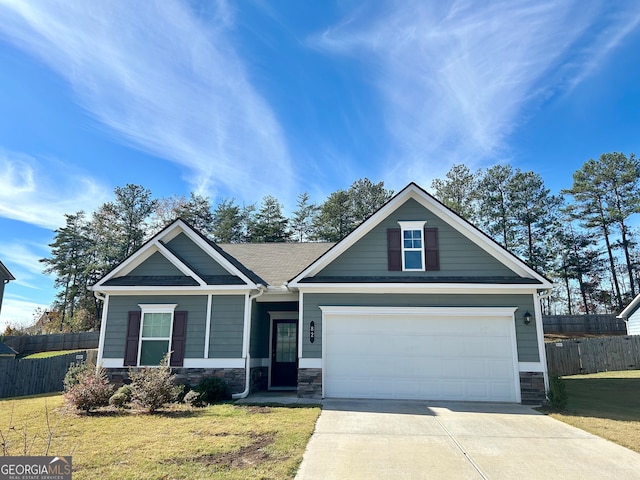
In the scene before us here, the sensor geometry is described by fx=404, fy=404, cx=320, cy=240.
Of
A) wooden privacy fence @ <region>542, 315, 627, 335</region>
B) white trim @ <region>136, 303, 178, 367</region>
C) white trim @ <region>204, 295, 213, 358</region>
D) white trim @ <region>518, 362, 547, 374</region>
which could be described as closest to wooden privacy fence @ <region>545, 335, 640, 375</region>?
white trim @ <region>518, 362, 547, 374</region>

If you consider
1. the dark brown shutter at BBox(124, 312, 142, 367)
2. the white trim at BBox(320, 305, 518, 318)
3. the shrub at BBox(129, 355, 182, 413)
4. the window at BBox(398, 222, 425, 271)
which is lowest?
the shrub at BBox(129, 355, 182, 413)

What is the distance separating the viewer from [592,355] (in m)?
19.0

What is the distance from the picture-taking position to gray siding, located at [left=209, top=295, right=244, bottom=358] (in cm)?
1151

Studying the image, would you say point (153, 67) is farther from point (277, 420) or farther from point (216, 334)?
point (277, 420)

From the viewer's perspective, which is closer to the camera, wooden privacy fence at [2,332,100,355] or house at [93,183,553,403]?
house at [93,183,553,403]

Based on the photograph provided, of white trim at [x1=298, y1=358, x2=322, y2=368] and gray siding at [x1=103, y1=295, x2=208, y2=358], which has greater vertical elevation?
gray siding at [x1=103, y1=295, x2=208, y2=358]

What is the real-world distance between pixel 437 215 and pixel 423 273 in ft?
6.10

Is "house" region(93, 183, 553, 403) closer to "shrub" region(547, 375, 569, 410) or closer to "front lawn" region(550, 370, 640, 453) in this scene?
"shrub" region(547, 375, 569, 410)

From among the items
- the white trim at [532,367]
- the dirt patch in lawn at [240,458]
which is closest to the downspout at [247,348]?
the dirt patch in lawn at [240,458]

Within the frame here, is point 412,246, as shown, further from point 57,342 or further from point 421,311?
point 57,342

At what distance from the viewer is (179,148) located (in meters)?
15.9

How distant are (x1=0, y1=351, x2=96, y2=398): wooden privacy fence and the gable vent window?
37.9 feet

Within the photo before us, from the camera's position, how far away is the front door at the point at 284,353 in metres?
13.6

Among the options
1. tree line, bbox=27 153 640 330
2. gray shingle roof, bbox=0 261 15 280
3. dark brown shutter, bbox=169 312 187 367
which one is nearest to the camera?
dark brown shutter, bbox=169 312 187 367
